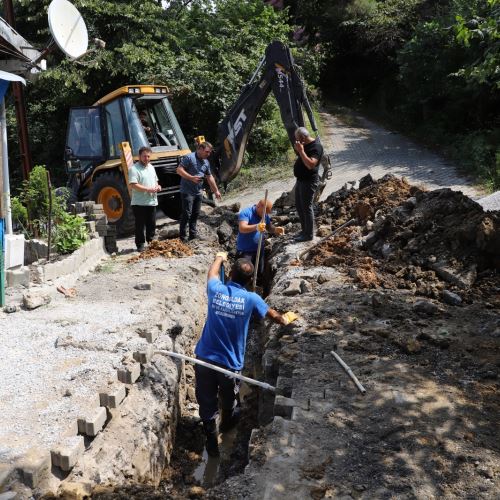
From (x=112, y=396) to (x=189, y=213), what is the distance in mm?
5295

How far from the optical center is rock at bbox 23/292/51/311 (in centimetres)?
716

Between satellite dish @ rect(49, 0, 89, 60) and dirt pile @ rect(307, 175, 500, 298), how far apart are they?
472cm

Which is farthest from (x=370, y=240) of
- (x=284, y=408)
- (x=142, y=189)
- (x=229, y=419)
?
(x=284, y=408)

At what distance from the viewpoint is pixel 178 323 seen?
23.0 ft

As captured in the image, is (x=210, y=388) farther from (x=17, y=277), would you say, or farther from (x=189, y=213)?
(x=189, y=213)

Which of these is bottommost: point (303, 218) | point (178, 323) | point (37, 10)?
point (178, 323)

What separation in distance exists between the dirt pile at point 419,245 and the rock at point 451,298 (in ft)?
0.33

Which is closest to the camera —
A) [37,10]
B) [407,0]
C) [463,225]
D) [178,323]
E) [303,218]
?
[178,323]

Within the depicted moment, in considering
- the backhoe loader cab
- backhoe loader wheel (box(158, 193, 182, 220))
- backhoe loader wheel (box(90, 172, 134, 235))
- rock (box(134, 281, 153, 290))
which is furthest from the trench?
backhoe loader wheel (box(158, 193, 182, 220))

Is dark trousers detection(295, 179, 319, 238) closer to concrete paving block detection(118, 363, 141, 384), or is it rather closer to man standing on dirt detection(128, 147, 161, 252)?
man standing on dirt detection(128, 147, 161, 252)

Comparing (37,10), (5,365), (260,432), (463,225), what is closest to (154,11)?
(37,10)

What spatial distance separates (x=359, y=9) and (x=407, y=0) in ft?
6.66

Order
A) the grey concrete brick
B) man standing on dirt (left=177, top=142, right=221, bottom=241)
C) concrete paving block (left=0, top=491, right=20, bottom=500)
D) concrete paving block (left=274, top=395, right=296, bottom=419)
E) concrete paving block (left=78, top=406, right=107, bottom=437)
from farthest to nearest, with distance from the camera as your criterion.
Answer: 1. man standing on dirt (left=177, top=142, right=221, bottom=241)
2. the grey concrete brick
3. concrete paving block (left=274, top=395, right=296, bottom=419)
4. concrete paving block (left=78, top=406, right=107, bottom=437)
5. concrete paving block (left=0, top=491, right=20, bottom=500)

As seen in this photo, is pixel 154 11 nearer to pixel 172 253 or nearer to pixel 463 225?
pixel 172 253
